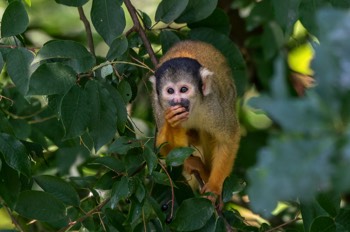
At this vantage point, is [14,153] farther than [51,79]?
Yes

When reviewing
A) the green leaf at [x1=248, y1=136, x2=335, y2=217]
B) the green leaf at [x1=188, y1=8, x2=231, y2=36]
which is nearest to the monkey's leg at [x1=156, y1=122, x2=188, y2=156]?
the green leaf at [x1=188, y1=8, x2=231, y2=36]

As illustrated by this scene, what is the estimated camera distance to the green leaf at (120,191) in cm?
321

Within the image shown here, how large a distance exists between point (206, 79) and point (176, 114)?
15.2 inches

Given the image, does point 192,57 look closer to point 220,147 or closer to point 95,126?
point 220,147

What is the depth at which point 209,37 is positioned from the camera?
4703 mm

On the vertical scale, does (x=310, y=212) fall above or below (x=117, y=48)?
below

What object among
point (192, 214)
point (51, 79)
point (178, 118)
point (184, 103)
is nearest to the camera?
point (51, 79)

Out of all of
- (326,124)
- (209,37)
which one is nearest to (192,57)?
(209,37)

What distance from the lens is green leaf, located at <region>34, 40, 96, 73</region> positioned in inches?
131

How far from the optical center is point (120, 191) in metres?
3.22

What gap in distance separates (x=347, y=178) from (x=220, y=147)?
135 inches

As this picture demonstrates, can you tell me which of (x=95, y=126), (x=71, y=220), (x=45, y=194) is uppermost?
(x=95, y=126)

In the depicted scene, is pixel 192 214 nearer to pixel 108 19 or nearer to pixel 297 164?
pixel 108 19

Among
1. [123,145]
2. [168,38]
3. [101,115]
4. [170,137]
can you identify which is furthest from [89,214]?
[168,38]
